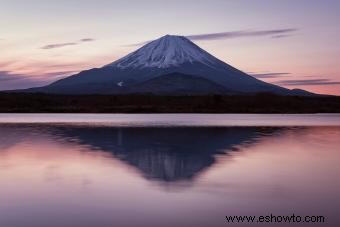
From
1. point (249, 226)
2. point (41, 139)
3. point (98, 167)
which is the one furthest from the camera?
point (41, 139)

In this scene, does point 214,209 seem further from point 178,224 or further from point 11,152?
point 11,152

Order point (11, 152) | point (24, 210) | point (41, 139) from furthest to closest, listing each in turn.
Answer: point (41, 139) < point (11, 152) < point (24, 210)

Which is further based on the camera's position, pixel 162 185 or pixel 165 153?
pixel 165 153

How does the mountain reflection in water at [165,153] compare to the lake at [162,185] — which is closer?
the lake at [162,185]

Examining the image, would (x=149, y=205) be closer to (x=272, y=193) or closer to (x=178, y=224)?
(x=178, y=224)

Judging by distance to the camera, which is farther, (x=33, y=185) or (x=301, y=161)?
(x=301, y=161)

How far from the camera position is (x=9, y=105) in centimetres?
9906

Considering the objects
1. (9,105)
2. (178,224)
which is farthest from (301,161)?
(9,105)

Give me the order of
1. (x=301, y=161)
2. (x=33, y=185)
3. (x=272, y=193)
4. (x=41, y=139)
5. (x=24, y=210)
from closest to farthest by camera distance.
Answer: (x=24, y=210) → (x=272, y=193) → (x=33, y=185) → (x=301, y=161) → (x=41, y=139)

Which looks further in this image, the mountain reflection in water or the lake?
the mountain reflection in water

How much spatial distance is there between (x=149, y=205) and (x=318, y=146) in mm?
16346

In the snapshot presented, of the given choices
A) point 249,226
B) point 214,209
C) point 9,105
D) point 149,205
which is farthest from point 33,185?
point 9,105

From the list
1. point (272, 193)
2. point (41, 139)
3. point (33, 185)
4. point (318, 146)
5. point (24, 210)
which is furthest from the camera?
point (41, 139)

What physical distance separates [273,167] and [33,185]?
7.77 m
